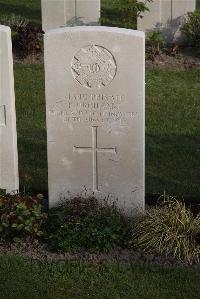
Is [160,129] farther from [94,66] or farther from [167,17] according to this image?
[167,17]

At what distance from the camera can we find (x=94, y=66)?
26.3 feet

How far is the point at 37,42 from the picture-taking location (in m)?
14.6

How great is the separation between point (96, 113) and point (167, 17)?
7.48 m

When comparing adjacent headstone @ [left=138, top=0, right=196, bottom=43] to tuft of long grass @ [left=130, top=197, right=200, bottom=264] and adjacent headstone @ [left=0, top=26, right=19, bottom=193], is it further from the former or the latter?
tuft of long grass @ [left=130, top=197, right=200, bottom=264]

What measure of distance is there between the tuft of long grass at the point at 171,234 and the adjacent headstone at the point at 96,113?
50cm

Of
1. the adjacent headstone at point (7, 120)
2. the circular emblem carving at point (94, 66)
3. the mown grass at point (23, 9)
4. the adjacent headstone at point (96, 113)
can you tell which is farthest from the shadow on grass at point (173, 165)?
the mown grass at point (23, 9)

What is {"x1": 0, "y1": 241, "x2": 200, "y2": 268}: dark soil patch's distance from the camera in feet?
25.4

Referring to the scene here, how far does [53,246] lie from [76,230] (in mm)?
294

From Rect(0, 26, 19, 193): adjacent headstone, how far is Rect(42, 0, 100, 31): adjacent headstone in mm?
7034

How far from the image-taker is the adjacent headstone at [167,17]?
593 inches

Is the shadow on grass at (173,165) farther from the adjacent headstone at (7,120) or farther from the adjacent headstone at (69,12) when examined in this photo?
the adjacent headstone at (69,12)

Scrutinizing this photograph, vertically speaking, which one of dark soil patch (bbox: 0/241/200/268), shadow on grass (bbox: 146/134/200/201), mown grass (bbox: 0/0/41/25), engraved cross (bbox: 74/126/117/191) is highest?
mown grass (bbox: 0/0/41/25)

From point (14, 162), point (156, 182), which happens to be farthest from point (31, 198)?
point (156, 182)

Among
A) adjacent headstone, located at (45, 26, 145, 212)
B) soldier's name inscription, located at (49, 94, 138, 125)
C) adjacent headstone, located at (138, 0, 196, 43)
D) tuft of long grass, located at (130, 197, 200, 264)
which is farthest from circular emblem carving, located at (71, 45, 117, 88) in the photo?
adjacent headstone, located at (138, 0, 196, 43)
